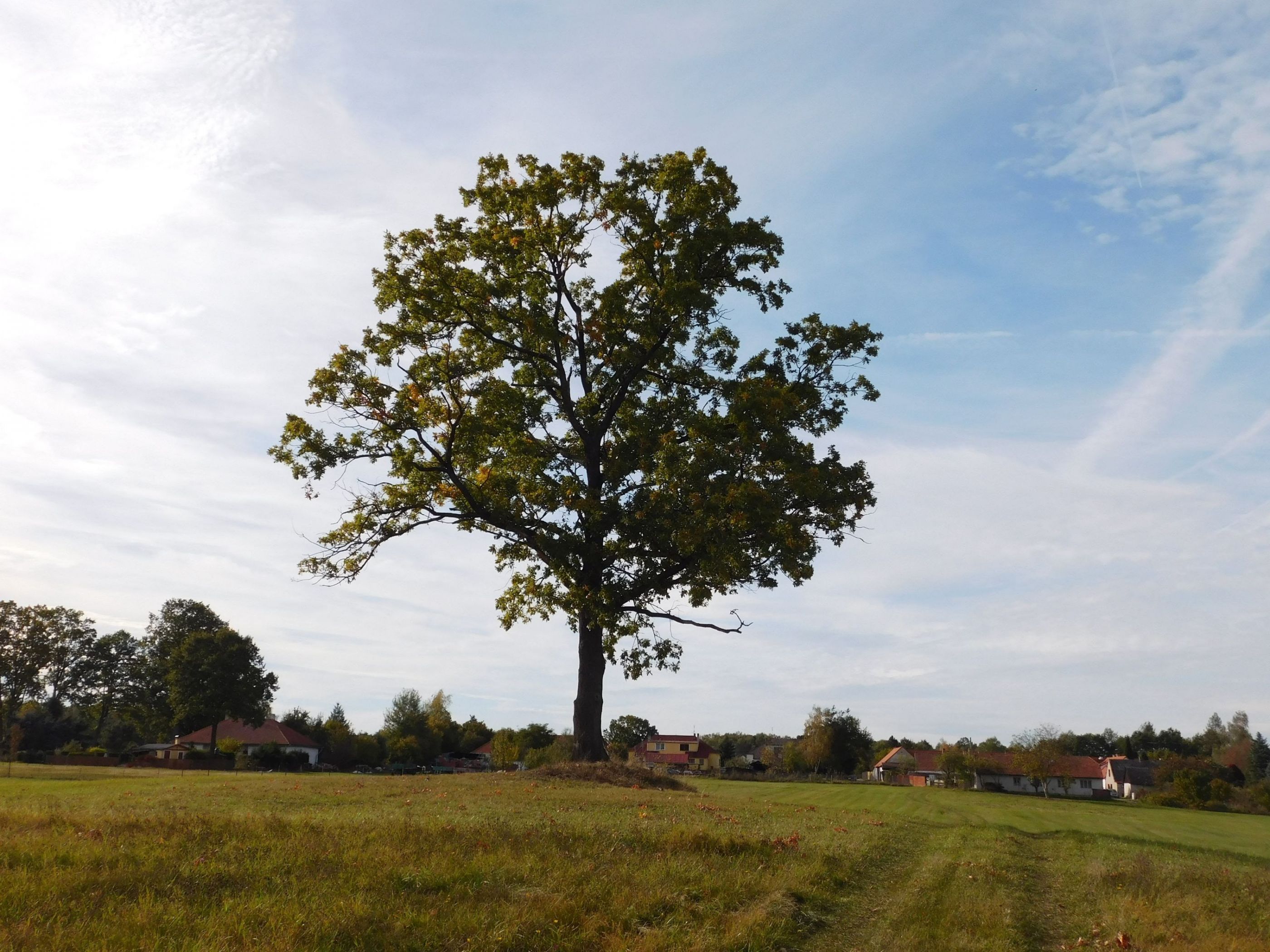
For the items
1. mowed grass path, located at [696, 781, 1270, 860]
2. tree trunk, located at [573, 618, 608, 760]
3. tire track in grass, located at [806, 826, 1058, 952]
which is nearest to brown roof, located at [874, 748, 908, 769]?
mowed grass path, located at [696, 781, 1270, 860]

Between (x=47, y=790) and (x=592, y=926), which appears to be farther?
(x=47, y=790)

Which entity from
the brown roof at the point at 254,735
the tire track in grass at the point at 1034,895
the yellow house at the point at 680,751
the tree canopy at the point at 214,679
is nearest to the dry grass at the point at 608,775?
the tire track in grass at the point at 1034,895

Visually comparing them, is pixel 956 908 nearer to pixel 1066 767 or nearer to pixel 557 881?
pixel 557 881

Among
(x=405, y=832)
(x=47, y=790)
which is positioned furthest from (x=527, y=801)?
(x=47, y=790)

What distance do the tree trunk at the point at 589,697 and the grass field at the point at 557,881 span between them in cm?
855

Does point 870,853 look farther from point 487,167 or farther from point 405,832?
point 487,167

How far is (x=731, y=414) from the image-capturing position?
24750 mm

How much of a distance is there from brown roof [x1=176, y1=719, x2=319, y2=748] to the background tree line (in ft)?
6.39

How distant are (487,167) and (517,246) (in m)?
3.05

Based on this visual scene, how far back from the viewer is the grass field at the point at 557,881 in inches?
290

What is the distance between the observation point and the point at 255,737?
95750mm

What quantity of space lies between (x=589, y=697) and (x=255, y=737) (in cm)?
8280

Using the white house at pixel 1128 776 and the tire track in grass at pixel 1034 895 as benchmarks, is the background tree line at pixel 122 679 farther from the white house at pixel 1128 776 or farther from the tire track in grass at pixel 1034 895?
the white house at pixel 1128 776

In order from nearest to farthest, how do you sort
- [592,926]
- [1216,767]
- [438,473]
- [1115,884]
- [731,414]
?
[592,926] → [1115,884] → [731,414] → [438,473] → [1216,767]
